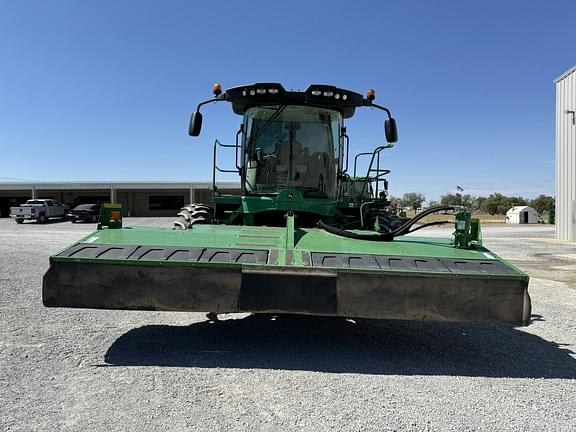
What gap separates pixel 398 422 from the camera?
2.82 metres

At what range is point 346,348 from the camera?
4.28 m

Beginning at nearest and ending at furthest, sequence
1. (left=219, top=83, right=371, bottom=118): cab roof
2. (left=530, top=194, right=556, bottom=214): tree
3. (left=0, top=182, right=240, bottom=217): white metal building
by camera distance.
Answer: (left=219, top=83, right=371, bottom=118): cab roof
(left=0, top=182, right=240, bottom=217): white metal building
(left=530, top=194, right=556, bottom=214): tree

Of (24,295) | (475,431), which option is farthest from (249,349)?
(24,295)

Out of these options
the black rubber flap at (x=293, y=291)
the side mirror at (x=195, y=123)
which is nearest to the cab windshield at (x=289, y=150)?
the side mirror at (x=195, y=123)

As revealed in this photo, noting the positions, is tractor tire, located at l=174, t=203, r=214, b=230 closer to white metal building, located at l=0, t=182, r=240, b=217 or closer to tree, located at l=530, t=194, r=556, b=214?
white metal building, located at l=0, t=182, r=240, b=217

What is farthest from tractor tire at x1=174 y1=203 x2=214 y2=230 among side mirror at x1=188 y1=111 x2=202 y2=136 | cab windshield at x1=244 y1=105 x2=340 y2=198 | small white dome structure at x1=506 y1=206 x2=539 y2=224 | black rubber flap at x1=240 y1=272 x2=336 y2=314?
small white dome structure at x1=506 y1=206 x2=539 y2=224

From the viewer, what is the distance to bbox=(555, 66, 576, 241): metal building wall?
18812mm

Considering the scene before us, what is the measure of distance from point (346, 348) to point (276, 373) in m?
0.92

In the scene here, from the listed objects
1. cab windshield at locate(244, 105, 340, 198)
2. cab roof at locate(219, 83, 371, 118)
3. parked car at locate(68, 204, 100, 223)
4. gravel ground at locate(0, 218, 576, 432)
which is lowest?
gravel ground at locate(0, 218, 576, 432)

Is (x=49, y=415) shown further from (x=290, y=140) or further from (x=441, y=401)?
(x=290, y=140)

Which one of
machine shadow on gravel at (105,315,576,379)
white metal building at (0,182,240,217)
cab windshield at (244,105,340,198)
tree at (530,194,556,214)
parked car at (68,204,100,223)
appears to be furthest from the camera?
tree at (530,194,556,214)

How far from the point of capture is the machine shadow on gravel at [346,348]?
3801mm

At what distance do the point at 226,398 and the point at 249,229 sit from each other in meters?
2.18

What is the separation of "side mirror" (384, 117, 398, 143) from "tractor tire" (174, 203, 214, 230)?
255 centimetres
